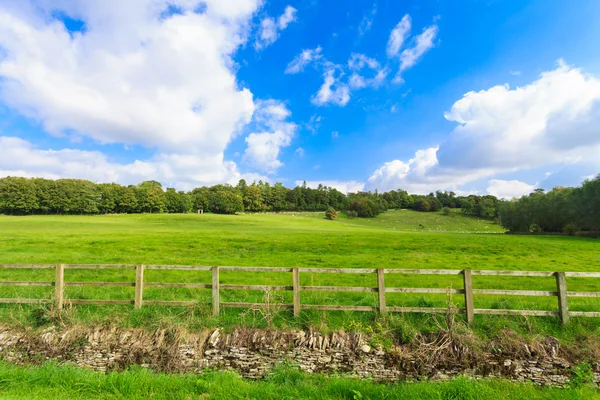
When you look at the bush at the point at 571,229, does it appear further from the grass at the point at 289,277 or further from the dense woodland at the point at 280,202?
the grass at the point at 289,277

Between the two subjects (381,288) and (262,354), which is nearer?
(262,354)

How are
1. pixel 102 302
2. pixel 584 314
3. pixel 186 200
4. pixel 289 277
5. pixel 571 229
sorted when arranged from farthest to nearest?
pixel 186 200, pixel 571 229, pixel 289 277, pixel 102 302, pixel 584 314

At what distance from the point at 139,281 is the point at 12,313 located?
3.15 m

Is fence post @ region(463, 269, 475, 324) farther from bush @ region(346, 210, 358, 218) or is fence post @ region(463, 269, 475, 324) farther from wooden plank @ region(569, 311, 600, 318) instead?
bush @ region(346, 210, 358, 218)

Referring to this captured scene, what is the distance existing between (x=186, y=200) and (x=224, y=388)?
A: 104 meters

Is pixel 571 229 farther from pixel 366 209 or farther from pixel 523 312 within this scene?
pixel 366 209

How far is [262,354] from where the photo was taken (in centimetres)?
616

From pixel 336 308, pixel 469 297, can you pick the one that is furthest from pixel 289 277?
pixel 469 297

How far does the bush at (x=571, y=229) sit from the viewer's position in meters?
49.1

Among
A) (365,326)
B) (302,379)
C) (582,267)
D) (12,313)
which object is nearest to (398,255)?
(582,267)

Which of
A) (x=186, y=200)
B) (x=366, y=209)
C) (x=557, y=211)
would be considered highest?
(x=186, y=200)

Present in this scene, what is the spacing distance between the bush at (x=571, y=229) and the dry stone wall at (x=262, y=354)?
61.5m

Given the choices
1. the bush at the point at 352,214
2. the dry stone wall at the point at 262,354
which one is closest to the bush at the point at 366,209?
the bush at the point at 352,214

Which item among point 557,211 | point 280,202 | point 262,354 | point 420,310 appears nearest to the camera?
point 262,354
